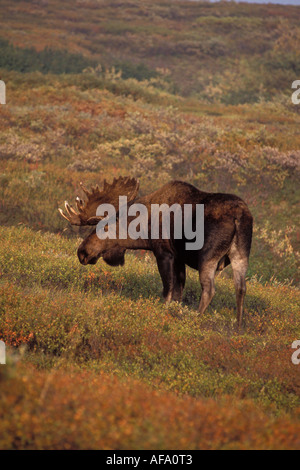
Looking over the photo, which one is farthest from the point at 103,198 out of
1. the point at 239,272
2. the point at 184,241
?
the point at 239,272

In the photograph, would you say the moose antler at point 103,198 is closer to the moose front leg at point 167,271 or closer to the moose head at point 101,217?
the moose head at point 101,217

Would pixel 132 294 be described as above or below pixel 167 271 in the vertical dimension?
below

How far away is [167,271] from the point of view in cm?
772

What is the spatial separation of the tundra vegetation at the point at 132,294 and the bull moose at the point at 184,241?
1.77 ft

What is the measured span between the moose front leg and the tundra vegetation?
0.86 feet

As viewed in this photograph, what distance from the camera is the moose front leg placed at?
7723mm

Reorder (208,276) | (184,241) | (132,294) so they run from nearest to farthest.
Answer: (208,276), (184,241), (132,294)

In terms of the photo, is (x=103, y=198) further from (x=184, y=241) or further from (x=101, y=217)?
(x=184, y=241)

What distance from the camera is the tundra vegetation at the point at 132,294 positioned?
11.0 ft

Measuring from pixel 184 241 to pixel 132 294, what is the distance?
1.70 meters

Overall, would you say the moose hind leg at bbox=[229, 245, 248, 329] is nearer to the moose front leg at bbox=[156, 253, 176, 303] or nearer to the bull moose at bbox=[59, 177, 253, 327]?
the bull moose at bbox=[59, 177, 253, 327]
